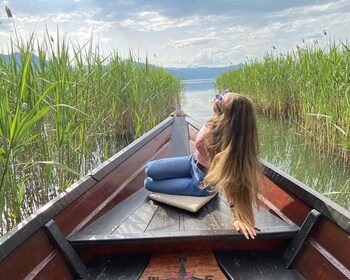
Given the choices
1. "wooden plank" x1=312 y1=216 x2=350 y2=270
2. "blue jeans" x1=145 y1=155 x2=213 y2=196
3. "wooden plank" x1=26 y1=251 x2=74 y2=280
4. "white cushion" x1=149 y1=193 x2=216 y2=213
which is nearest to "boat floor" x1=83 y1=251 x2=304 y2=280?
"wooden plank" x1=26 y1=251 x2=74 y2=280

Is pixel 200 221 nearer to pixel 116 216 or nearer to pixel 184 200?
pixel 184 200

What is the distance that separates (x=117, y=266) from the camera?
166 centimetres

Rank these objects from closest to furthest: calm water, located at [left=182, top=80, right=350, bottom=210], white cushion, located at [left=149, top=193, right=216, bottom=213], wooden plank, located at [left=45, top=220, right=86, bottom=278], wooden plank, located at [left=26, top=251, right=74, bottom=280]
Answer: wooden plank, located at [left=26, top=251, right=74, bottom=280] → wooden plank, located at [left=45, top=220, right=86, bottom=278] → white cushion, located at [left=149, top=193, right=216, bottom=213] → calm water, located at [left=182, top=80, right=350, bottom=210]

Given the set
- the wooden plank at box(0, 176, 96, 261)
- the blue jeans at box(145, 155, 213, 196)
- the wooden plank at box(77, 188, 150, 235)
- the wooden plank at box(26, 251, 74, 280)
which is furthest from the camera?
the blue jeans at box(145, 155, 213, 196)

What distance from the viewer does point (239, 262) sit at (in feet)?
5.47

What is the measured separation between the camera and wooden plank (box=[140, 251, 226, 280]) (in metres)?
1.57

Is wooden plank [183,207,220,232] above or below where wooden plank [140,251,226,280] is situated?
above

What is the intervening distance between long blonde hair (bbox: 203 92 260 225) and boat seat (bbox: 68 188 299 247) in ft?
0.50

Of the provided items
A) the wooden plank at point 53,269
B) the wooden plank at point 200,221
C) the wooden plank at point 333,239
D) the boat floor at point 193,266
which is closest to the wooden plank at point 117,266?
the boat floor at point 193,266

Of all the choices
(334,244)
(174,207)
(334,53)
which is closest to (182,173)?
(174,207)

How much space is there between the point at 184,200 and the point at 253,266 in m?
0.62

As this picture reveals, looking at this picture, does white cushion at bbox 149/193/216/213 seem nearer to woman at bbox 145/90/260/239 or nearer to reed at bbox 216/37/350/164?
woman at bbox 145/90/260/239

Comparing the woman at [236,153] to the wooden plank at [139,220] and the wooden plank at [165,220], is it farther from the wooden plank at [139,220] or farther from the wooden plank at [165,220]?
the wooden plank at [139,220]

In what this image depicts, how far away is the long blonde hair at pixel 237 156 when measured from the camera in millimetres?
1696
